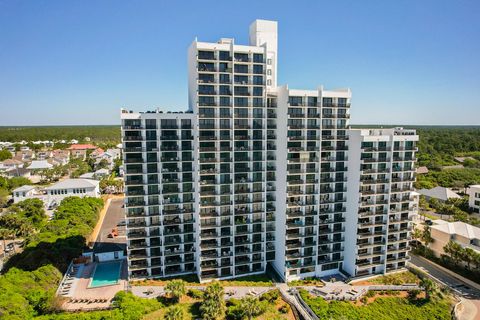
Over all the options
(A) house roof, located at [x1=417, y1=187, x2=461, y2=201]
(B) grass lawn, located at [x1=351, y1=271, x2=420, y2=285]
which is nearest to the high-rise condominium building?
(B) grass lawn, located at [x1=351, y1=271, x2=420, y2=285]

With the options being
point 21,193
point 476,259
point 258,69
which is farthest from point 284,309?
point 21,193

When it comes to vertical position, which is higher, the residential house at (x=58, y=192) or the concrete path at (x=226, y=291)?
the residential house at (x=58, y=192)

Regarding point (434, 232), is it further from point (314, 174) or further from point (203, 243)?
point (203, 243)

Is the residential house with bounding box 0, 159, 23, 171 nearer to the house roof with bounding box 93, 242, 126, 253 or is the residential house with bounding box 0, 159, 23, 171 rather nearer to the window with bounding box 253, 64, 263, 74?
the house roof with bounding box 93, 242, 126, 253

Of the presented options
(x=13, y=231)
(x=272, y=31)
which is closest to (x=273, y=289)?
(x=272, y=31)

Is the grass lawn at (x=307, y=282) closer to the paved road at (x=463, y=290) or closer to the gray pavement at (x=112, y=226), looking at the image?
the paved road at (x=463, y=290)

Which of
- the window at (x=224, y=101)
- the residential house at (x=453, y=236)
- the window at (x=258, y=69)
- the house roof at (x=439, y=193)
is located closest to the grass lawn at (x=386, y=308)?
the residential house at (x=453, y=236)
